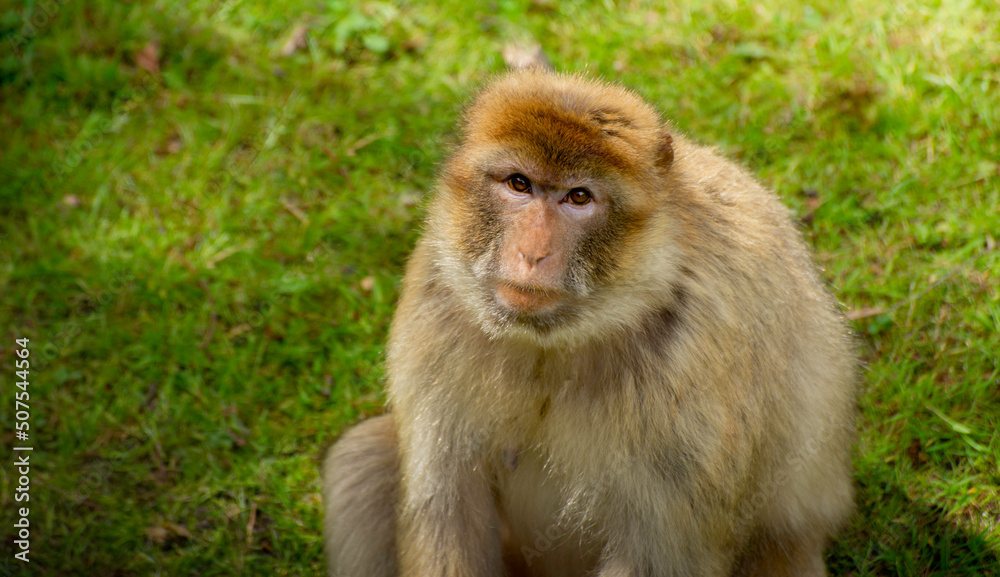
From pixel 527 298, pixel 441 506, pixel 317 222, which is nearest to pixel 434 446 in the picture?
pixel 441 506

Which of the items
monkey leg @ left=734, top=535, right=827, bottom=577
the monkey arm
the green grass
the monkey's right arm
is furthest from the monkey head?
monkey leg @ left=734, top=535, right=827, bottom=577

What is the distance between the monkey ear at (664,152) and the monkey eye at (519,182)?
1.28 feet

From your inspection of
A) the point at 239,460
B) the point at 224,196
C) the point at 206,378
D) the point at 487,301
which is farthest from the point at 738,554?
the point at 224,196

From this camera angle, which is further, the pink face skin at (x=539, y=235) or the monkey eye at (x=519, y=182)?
the monkey eye at (x=519, y=182)

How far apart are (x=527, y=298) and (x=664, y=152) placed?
1.97 feet

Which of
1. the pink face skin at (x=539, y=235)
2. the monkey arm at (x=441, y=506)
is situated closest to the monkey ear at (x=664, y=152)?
the pink face skin at (x=539, y=235)

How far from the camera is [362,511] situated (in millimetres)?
3281

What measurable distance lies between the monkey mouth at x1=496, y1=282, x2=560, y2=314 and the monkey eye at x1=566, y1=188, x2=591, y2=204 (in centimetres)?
26

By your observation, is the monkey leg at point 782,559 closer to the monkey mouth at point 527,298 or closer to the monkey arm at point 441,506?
the monkey arm at point 441,506

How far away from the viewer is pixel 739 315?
263cm

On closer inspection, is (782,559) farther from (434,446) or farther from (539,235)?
(539,235)

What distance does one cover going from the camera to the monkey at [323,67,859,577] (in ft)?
8.15

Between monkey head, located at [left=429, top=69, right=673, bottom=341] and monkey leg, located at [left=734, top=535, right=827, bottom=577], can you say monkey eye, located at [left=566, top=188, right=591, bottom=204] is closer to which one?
monkey head, located at [left=429, top=69, right=673, bottom=341]

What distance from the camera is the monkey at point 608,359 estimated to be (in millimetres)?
2484
